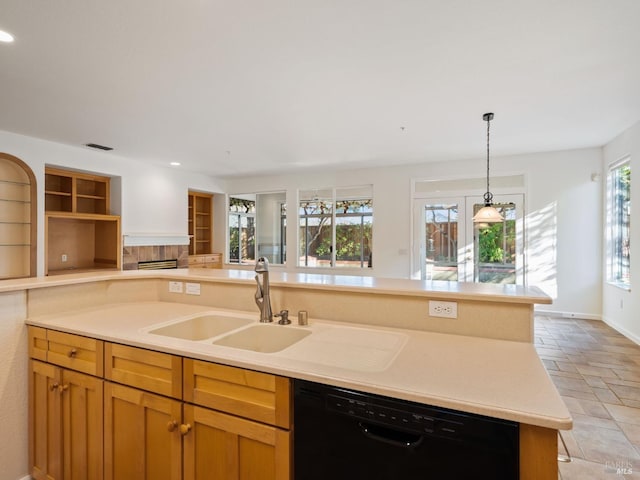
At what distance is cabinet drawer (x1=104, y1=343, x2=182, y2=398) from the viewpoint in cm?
145

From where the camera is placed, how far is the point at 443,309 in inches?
67.1

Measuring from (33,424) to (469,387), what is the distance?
233 cm

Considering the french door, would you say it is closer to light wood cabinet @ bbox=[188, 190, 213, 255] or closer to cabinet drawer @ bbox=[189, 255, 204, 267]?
cabinet drawer @ bbox=[189, 255, 204, 267]

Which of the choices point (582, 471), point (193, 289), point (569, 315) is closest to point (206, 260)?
point (193, 289)

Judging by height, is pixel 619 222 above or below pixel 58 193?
below

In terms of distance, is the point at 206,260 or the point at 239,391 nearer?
the point at 239,391

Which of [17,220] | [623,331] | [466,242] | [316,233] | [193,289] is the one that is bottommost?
[623,331]

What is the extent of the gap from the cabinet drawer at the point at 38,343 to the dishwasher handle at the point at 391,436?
181cm

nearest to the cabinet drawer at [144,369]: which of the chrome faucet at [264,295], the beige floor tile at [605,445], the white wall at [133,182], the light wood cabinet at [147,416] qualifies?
the light wood cabinet at [147,416]

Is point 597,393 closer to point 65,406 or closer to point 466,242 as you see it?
point 466,242

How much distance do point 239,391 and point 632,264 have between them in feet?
17.3

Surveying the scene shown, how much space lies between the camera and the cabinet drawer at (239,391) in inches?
49.3

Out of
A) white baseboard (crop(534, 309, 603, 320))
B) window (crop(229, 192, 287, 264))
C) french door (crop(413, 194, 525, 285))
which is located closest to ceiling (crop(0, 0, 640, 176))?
french door (crop(413, 194, 525, 285))

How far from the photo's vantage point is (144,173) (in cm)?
618
